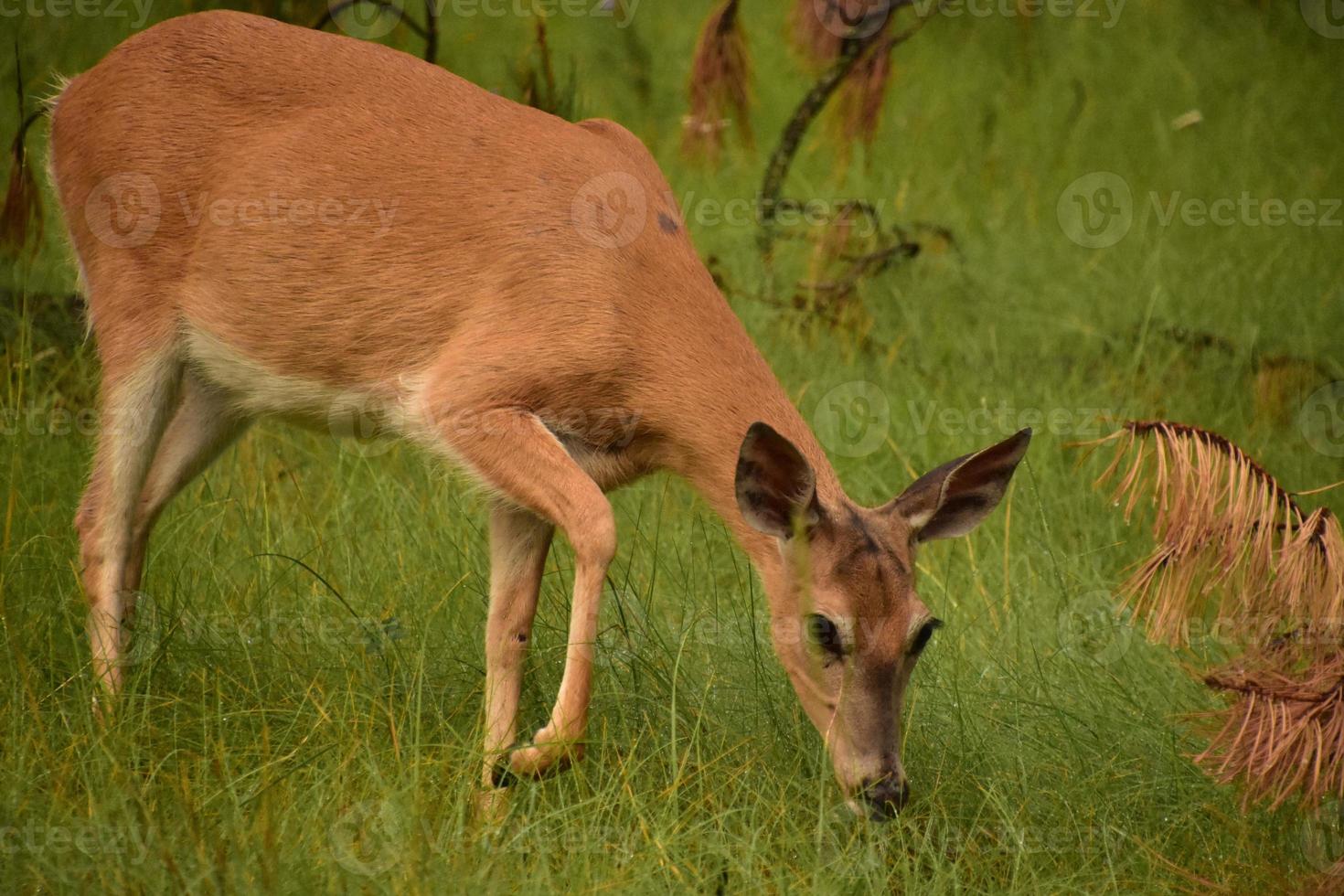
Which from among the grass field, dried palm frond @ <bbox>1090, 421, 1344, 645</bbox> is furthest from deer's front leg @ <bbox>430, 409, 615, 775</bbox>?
dried palm frond @ <bbox>1090, 421, 1344, 645</bbox>

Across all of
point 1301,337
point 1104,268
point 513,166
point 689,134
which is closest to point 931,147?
point 1104,268

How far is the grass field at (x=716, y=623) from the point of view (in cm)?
395

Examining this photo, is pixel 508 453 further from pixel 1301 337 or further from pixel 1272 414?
pixel 1301 337

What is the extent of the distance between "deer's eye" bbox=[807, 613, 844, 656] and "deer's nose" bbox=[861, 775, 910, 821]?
0.36m

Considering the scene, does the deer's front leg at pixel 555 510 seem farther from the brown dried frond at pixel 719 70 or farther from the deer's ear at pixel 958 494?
the brown dried frond at pixel 719 70

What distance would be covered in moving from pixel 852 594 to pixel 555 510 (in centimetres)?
85

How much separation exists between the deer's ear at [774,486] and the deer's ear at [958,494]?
1.15 feet

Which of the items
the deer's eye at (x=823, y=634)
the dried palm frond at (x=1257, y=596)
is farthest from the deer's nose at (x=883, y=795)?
the dried palm frond at (x=1257, y=596)

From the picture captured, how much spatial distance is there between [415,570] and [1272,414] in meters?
4.65

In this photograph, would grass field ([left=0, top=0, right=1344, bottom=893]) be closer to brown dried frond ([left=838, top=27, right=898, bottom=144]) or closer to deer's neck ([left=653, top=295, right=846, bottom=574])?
deer's neck ([left=653, top=295, right=846, bottom=574])

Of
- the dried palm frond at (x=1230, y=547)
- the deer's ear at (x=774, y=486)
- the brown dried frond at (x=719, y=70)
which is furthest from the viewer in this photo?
the brown dried frond at (x=719, y=70)

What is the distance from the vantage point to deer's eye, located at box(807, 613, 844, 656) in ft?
14.2

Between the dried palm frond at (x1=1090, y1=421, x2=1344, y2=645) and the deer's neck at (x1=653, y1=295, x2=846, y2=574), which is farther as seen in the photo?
the deer's neck at (x1=653, y1=295, x2=846, y2=574)

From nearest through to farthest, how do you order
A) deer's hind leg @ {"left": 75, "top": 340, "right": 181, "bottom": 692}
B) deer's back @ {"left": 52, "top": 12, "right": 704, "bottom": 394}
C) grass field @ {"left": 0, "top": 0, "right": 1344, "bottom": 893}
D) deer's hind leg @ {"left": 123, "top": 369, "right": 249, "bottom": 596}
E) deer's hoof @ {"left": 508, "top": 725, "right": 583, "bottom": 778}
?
1. grass field @ {"left": 0, "top": 0, "right": 1344, "bottom": 893}
2. deer's hoof @ {"left": 508, "top": 725, "right": 583, "bottom": 778}
3. deer's back @ {"left": 52, "top": 12, "right": 704, "bottom": 394}
4. deer's hind leg @ {"left": 75, "top": 340, "right": 181, "bottom": 692}
5. deer's hind leg @ {"left": 123, "top": 369, "right": 249, "bottom": 596}
